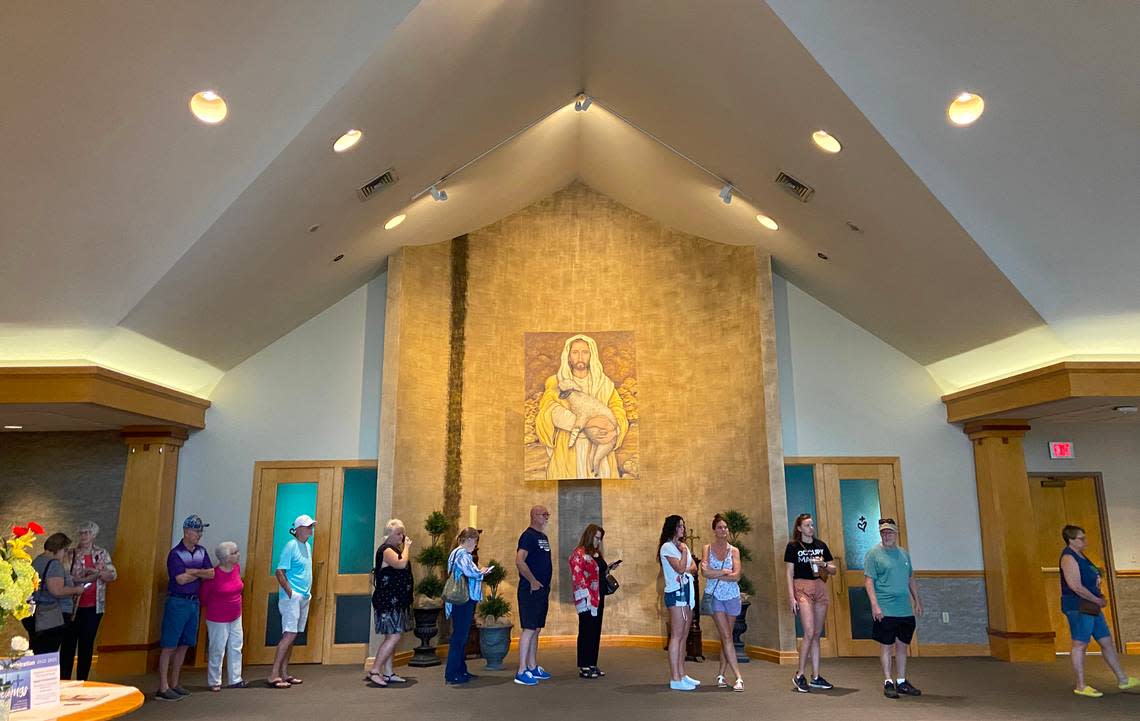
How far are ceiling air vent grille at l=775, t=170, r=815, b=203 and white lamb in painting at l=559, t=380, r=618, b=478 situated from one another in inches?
132

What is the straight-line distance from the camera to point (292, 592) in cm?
645

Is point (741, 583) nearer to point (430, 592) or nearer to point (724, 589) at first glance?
point (724, 589)

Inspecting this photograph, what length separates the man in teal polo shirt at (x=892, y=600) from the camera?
228 inches

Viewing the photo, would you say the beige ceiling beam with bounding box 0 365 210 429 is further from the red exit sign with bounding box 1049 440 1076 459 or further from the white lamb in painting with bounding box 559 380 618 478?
the red exit sign with bounding box 1049 440 1076 459

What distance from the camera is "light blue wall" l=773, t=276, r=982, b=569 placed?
26.4 ft

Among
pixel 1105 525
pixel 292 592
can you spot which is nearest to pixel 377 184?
pixel 292 592

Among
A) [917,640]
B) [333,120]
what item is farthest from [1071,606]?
[333,120]

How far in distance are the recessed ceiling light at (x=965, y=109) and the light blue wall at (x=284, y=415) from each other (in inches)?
229

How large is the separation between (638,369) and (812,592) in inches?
150

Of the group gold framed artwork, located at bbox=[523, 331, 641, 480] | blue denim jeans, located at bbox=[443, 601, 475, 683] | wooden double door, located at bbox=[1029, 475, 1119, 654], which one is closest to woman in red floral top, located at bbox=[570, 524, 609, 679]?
blue denim jeans, located at bbox=[443, 601, 475, 683]

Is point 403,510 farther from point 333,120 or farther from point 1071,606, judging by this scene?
point 1071,606

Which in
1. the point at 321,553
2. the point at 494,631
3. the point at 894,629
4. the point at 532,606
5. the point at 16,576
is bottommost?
the point at 494,631

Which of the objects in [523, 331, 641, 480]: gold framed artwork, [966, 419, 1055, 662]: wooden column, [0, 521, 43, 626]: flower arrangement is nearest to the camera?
[0, 521, 43, 626]: flower arrangement

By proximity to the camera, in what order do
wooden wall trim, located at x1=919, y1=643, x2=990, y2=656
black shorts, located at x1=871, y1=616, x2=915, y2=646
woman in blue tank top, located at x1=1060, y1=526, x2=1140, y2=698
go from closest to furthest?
black shorts, located at x1=871, y1=616, x2=915, y2=646
woman in blue tank top, located at x1=1060, y1=526, x2=1140, y2=698
wooden wall trim, located at x1=919, y1=643, x2=990, y2=656
